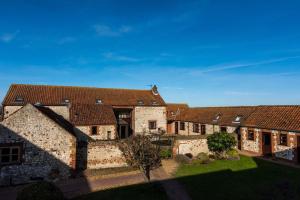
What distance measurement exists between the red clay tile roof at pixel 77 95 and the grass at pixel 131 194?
2109cm

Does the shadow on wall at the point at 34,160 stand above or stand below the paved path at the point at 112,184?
above

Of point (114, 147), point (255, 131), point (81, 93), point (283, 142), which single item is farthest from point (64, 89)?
point (283, 142)

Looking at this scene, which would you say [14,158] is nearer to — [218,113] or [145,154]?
[145,154]

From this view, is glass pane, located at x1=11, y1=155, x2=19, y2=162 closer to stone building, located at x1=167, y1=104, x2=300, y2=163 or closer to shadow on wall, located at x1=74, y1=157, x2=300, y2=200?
shadow on wall, located at x1=74, y1=157, x2=300, y2=200

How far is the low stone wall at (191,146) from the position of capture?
23.2 meters

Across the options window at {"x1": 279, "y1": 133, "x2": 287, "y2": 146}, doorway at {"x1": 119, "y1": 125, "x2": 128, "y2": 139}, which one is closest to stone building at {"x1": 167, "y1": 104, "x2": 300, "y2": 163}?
window at {"x1": 279, "y1": 133, "x2": 287, "y2": 146}

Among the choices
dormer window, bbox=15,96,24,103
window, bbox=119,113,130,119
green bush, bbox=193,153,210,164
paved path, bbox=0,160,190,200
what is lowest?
paved path, bbox=0,160,190,200

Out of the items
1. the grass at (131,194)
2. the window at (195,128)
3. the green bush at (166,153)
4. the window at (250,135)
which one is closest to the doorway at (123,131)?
the window at (195,128)

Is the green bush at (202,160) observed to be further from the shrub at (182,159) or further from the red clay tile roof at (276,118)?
A: the red clay tile roof at (276,118)

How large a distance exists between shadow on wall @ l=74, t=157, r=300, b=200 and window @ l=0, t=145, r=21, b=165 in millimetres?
6114

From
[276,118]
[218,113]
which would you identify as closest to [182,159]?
[276,118]

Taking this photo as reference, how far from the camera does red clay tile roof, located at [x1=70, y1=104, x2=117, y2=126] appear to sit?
27.4m

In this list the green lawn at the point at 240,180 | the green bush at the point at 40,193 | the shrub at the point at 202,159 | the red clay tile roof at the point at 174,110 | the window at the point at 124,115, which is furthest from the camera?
the red clay tile roof at the point at 174,110

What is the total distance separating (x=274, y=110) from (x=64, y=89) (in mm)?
29141
